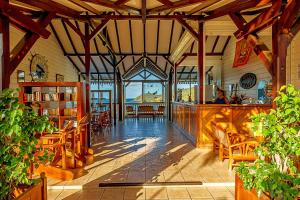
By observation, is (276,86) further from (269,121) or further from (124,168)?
(124,168)

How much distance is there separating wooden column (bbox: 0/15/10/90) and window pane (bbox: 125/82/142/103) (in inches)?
564

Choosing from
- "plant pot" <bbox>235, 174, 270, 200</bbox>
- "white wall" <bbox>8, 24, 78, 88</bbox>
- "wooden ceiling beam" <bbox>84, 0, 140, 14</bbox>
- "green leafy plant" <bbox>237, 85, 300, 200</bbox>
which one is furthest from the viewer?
"white wall" <bbox>8, 24, 78, 88</bbox>

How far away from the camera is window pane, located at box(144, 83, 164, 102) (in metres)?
18.4

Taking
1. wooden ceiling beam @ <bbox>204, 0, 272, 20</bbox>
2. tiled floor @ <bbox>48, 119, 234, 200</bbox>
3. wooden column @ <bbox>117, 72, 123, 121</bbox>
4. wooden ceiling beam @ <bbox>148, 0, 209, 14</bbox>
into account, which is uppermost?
wooden ceiling beam @ <bbox>148, 0, 209, 14</bbox>

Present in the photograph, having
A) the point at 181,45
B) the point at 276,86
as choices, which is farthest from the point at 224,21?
the point at 276,86

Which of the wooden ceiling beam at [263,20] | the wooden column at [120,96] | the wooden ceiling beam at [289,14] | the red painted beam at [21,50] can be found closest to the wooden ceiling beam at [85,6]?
the red painted beam at [21,50]

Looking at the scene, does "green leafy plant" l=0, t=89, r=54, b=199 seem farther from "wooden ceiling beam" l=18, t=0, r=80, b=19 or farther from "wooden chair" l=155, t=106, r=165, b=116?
"wooden chair" l=155, t=106, r=165, b=116

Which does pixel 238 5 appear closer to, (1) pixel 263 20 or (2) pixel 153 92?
(1) pixel 263 20

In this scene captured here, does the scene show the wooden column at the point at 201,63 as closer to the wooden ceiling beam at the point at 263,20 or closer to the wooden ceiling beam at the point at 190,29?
the wooden ceiling beam at the point at 190,29

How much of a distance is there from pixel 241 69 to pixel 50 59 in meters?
7.98

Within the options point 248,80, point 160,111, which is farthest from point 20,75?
point 160,111

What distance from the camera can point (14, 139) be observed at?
2188 mm

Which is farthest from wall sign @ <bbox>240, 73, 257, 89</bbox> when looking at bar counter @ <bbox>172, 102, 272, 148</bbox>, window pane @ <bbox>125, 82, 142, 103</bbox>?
window pane @ <bbox>125, 82, 142, 103</bbox>

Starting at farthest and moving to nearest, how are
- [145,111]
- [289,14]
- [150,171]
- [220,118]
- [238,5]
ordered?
[145,111] < [220,118] < [238,5] < [150,171] < [289,14]
